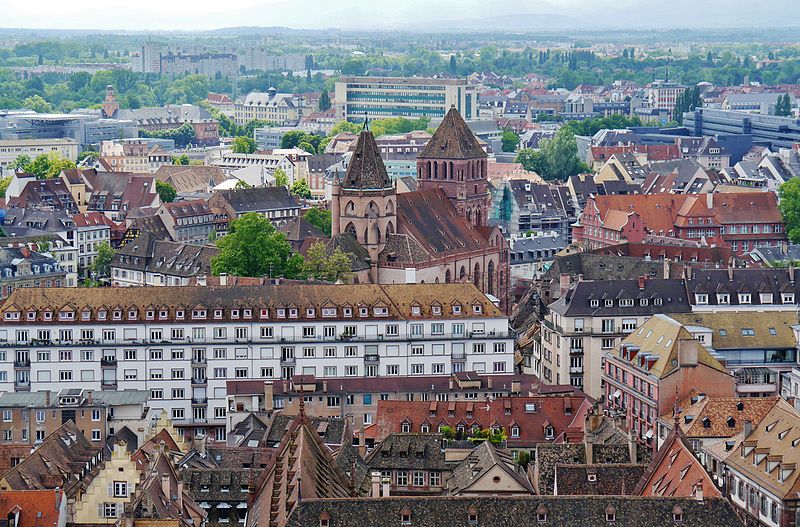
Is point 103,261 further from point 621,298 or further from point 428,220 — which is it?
point 621,298

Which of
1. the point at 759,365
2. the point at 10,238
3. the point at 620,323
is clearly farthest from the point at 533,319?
the point at 10,238

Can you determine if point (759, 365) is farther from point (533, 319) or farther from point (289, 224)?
point (289, 224)

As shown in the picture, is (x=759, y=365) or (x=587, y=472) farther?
(x=759, y=365)

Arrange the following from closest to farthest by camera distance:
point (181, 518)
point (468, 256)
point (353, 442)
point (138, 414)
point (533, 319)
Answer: point (181, 518) → point (353, 442) → point (138, 414) → point (533, 319) → point (468, 256)

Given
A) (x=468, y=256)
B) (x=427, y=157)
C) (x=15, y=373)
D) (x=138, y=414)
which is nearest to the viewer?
(x=138, y=414)

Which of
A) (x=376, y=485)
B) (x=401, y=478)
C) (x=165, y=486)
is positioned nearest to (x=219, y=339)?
(x=401, y=478)

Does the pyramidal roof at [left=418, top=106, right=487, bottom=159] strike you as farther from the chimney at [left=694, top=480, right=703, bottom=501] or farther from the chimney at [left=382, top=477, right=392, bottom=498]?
the chimney at [left=694, top=480, right=703, bottom=501]

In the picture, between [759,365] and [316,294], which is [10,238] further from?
[759,365]

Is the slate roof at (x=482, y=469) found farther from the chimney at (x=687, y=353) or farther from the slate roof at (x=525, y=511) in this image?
the chimney at (x=687, y=353)

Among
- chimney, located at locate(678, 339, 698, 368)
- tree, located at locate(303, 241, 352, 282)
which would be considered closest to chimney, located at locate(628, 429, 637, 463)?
chimney, located at locate(678, 339, 698, 368)
